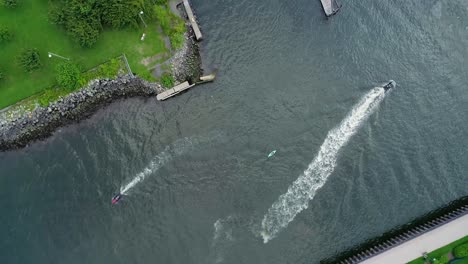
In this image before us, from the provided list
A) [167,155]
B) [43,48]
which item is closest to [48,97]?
[43,48]

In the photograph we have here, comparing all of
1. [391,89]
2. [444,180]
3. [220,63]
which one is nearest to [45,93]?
[220,63]

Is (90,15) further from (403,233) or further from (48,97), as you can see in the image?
(403,233)

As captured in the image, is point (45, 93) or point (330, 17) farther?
point (330, 17)

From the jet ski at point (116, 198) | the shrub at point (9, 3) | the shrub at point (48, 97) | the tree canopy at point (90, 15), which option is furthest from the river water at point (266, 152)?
the shrub at point (9, 3)

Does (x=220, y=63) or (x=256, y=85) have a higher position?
(x=220, y=63)

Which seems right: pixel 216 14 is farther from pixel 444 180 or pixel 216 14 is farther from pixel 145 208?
pixel 444 180

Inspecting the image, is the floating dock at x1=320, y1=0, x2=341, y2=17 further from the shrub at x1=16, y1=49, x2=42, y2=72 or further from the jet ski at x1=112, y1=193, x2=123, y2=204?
the shrub at x1=16, y1=49, x2=42, y2=72
